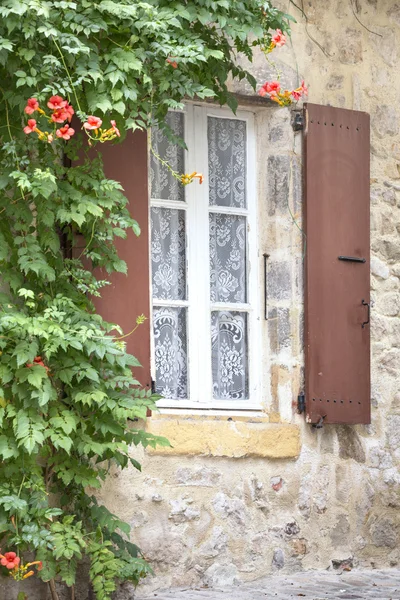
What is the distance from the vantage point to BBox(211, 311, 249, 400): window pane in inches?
261

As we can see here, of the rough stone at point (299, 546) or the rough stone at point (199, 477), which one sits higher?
the rough stone at point (199, 477)

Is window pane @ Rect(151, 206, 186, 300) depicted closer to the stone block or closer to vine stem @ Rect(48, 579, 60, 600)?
the stone block

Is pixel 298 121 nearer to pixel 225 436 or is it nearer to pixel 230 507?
pixel 225 436

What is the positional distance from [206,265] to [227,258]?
0.16m

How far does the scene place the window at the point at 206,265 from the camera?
21.3 feet

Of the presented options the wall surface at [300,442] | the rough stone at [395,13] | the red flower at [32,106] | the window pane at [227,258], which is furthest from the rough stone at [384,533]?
the red flower at [32,106]

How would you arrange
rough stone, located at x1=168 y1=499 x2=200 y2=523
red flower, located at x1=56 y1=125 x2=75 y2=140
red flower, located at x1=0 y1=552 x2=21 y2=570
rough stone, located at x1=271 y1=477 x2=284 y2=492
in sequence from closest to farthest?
red flower, located at x1=0 y1=552 x2=21 y2=570, red flower, located at x1=56 y1=125 x2=75 y2=140, rough stone, located at x1=168 y1=499 x2=200 y2=523, rough stone, located at x1=271 y1=477 x2=284 y2=492

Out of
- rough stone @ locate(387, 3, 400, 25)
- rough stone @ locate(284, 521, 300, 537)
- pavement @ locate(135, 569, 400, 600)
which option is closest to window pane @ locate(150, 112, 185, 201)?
rough stone @ locate(387, 3, 400, 25)

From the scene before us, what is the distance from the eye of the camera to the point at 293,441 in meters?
6.62

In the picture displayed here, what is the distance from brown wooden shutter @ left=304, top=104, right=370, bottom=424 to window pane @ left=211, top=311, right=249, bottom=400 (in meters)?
0.33

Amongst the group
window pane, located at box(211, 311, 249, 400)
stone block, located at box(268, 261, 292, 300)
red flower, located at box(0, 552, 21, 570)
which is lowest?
red flower, located at box(0, 552, 21, 570)

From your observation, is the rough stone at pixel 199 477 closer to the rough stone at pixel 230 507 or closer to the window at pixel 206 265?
the rough stone at pixel 230 507

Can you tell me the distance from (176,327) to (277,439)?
750 millimetres

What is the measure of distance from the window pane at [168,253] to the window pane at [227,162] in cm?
27
